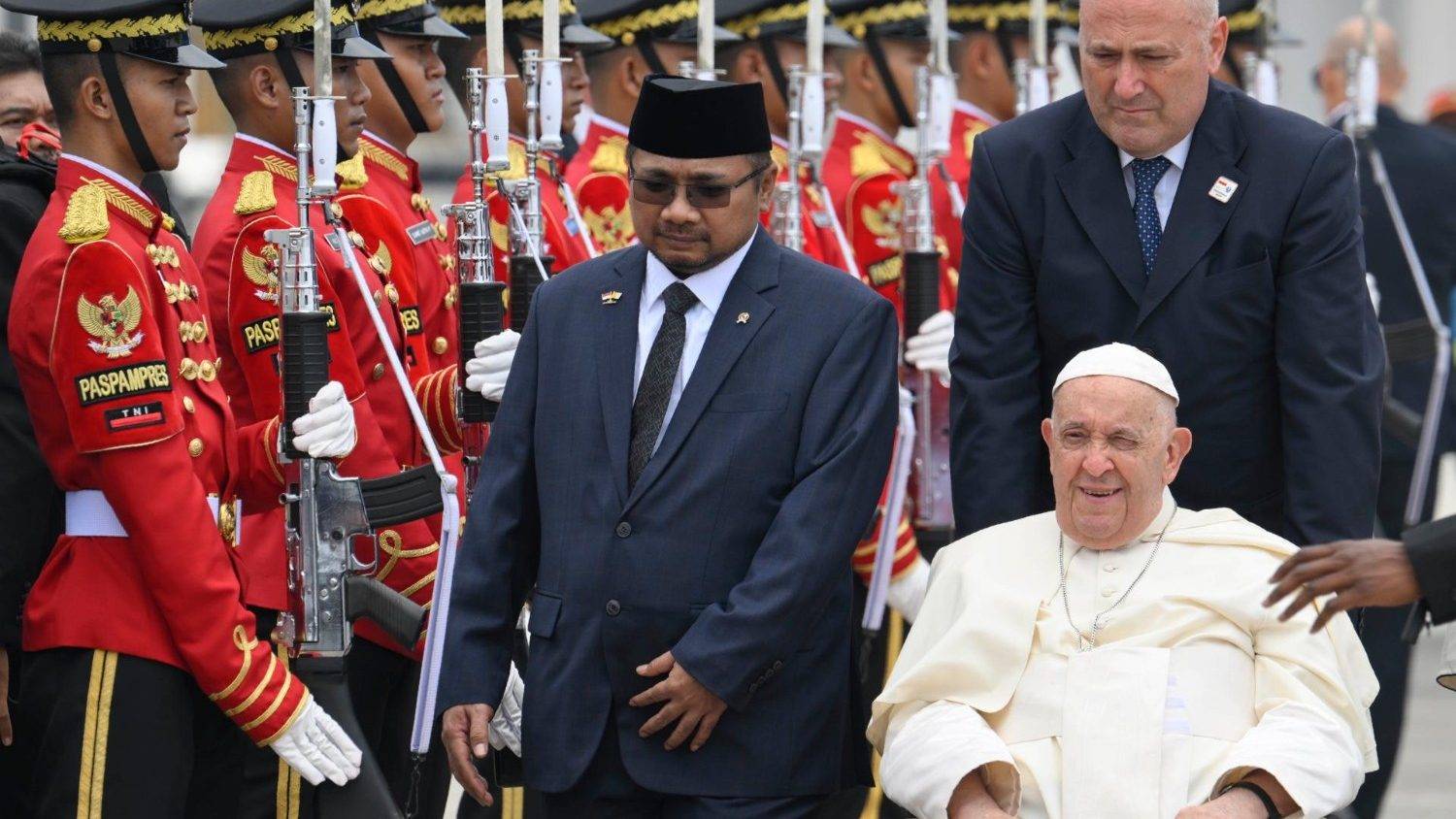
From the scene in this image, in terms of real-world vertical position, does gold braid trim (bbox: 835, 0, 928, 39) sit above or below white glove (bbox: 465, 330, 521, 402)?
above

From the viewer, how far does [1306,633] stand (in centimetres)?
453

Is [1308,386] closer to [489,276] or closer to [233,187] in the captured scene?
[489,276]

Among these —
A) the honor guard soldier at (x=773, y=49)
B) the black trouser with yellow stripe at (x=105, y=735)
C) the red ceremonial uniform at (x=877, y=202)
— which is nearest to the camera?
the black trouser with yellow stripe at (x=105, y=735)

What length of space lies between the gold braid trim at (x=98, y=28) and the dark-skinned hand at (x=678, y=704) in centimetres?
164

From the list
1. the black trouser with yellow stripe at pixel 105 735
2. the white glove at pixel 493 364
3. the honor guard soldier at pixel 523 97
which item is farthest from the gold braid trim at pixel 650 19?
the black trouser with yellow stripe at pixel 105 735

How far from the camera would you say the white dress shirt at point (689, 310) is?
15.5 feet

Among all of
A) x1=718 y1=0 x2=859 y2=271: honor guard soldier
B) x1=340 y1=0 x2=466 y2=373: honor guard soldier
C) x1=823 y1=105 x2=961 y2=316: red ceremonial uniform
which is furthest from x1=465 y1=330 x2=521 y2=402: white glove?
x1=823 y1=105 x2=961 y2=316: red ceremonial uniform

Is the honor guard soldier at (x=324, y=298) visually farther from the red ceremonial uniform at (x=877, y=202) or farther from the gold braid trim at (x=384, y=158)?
the red ceremonial uniform at (x=877, y=202)

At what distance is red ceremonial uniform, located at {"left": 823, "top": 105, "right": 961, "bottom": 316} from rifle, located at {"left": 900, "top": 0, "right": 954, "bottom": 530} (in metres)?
0.17

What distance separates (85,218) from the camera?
493 centimetres

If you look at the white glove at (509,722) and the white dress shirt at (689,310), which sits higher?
the white dress shirt at (689,310)

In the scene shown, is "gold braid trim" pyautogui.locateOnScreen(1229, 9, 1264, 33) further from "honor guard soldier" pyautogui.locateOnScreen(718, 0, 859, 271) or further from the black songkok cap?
the black songkok cap

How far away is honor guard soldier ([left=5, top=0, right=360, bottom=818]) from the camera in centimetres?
491

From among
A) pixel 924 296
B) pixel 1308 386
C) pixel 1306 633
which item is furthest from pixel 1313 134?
pixel 924 296
